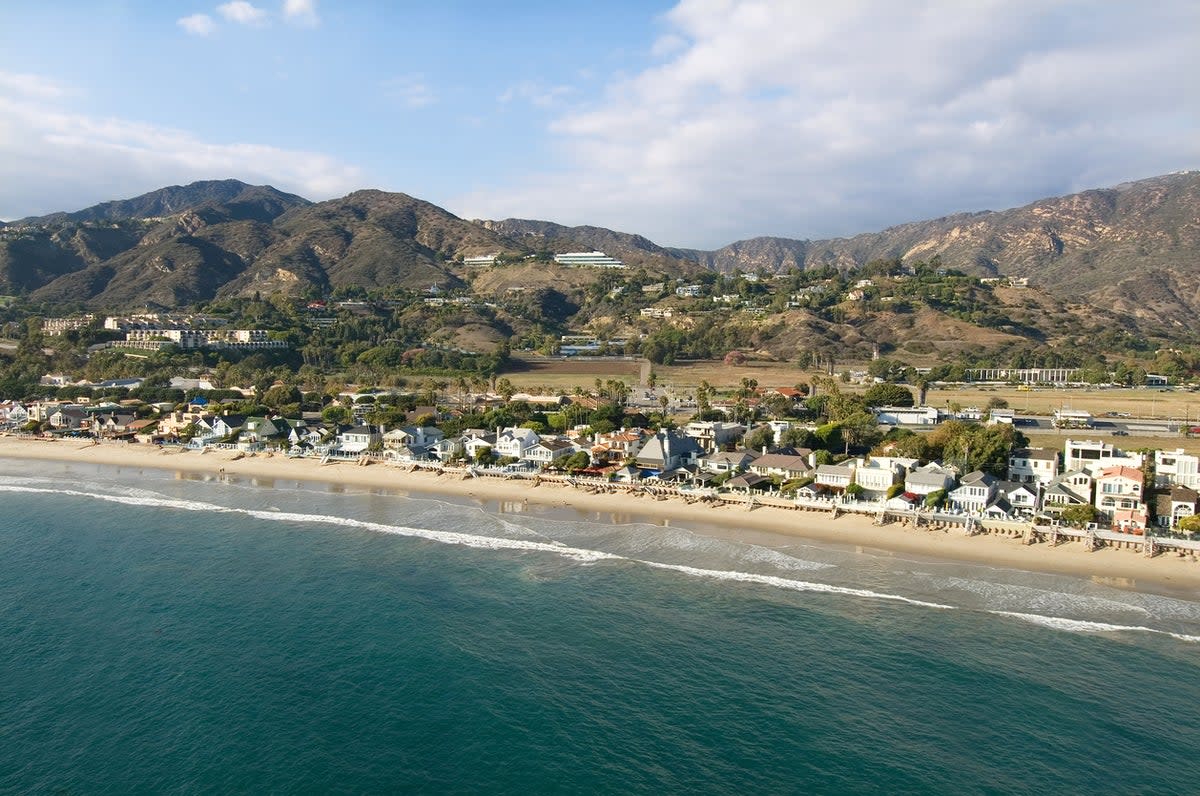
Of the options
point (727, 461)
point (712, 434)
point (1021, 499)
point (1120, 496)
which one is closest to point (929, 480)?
point (1021, 499)

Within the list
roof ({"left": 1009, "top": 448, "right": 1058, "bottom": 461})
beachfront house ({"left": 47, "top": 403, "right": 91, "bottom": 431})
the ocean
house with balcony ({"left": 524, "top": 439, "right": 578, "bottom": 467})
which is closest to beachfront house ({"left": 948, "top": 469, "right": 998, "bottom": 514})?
roof ({"left": 1009, "top": 448, "right": 1058, "bottom": 461})

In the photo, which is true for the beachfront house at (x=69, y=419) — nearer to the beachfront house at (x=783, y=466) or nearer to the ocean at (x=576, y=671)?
the ocean at (x=576, y=671)

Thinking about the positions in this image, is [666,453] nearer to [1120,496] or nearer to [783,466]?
[783,466]

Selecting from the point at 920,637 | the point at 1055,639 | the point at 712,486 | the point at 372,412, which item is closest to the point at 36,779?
the point at 920,637

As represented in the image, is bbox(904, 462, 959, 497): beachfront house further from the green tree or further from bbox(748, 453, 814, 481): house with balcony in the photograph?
the green tree

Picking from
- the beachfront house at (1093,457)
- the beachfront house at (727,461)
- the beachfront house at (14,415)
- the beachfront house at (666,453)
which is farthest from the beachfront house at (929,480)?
the beachfront house at (14,415)

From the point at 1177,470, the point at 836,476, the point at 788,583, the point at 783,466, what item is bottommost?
the point at 788,583
